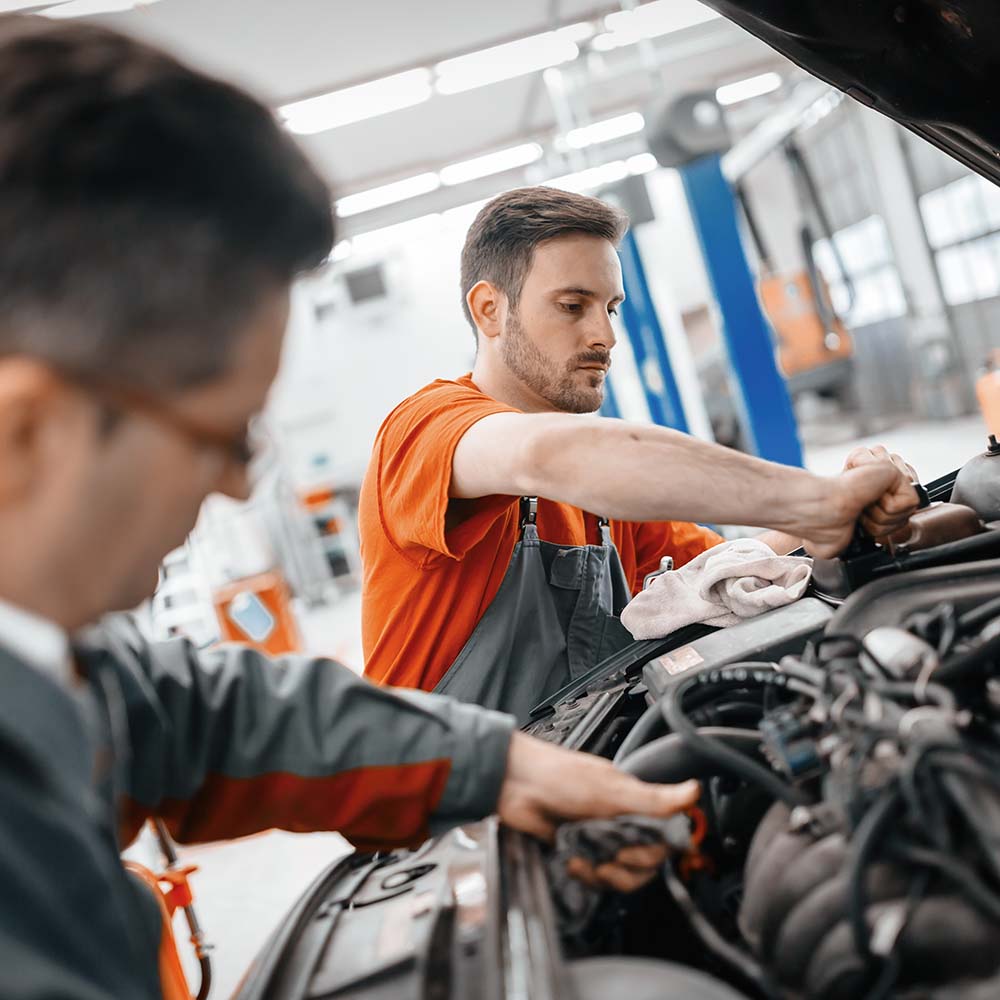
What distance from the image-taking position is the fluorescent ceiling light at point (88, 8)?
10.4 feet

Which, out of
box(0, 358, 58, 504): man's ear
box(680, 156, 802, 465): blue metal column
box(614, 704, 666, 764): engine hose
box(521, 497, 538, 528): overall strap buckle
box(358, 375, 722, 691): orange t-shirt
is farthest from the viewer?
box(680, 156, 802, 465): blue metal column

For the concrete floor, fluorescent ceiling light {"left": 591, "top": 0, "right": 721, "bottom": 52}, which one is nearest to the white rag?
the concrete floor

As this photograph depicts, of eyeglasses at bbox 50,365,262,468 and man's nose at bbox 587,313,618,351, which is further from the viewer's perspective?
man's nose at bbox 587,313,618,351

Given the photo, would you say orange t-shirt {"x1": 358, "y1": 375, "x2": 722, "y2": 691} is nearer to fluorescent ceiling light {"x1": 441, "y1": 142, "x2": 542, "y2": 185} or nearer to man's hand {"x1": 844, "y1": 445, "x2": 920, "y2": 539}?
man's hand {"x1": 844, "y1": 445, "x2": 920, "y2": 539}

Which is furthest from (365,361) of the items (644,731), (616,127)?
(644,731)

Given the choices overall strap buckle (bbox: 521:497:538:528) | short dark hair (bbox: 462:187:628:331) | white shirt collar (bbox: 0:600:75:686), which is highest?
short dark hair (bbox: 462:187:628:331)

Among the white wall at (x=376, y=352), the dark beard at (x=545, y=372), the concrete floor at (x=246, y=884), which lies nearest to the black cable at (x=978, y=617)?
the dark beard at (x=545, y=372)

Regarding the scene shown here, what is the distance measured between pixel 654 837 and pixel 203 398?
48 cm

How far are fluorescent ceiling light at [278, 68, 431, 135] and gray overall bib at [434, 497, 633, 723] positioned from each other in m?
4.95

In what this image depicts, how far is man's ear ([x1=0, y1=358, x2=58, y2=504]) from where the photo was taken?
1.44ft

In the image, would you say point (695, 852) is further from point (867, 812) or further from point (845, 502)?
point (845, 502)

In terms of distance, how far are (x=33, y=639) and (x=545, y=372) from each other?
47.3 inches

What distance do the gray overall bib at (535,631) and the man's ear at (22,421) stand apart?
0.92 m

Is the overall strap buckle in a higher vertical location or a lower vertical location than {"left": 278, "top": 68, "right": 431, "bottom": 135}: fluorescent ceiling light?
lower
